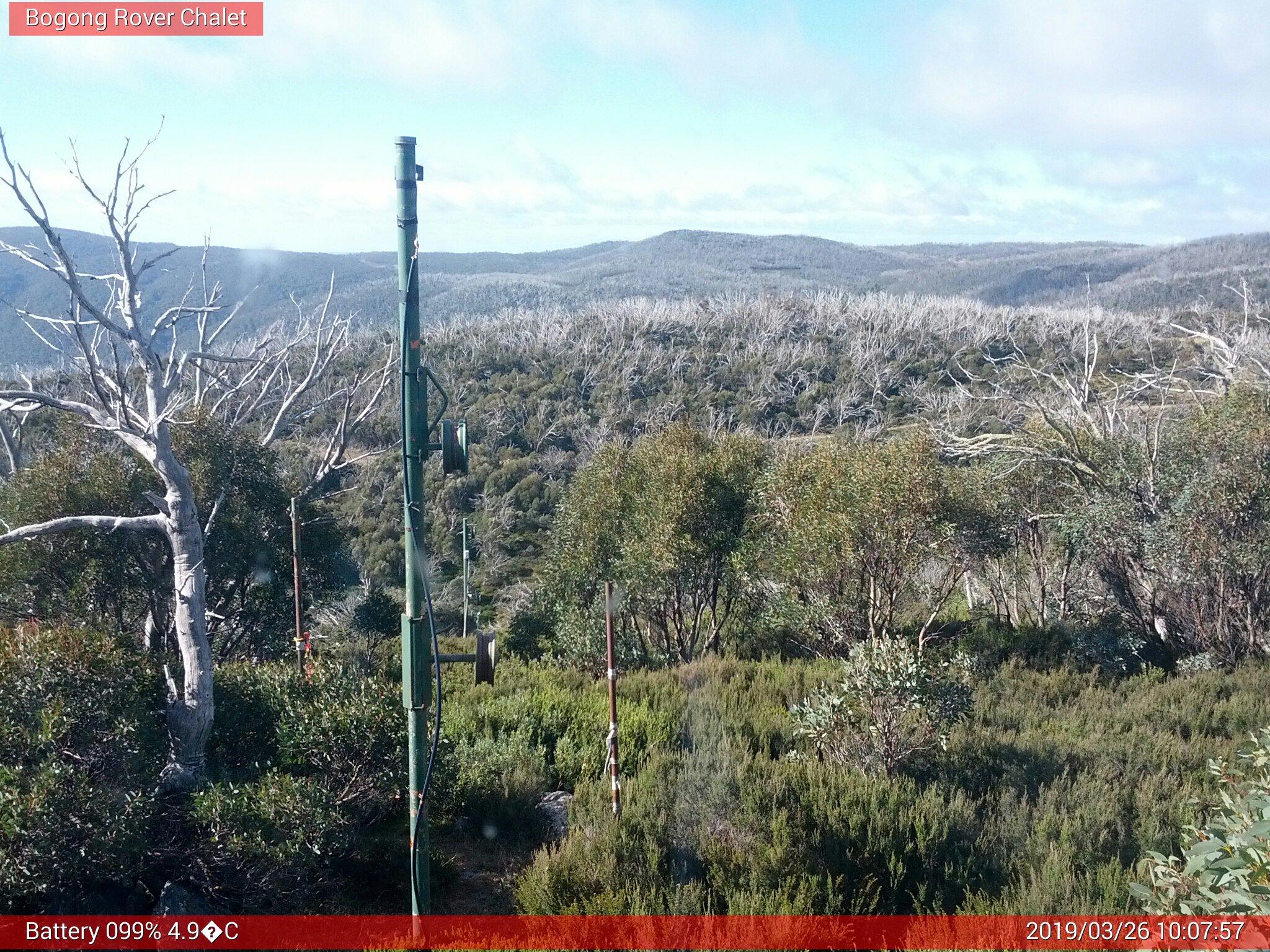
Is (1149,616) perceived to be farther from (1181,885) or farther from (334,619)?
(334,619)

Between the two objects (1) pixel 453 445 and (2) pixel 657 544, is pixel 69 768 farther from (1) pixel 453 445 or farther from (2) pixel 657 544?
(2) pixel 657 544

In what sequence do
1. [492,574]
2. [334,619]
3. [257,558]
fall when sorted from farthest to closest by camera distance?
1. [492,574]
2. [334,619]
3. [257,558]

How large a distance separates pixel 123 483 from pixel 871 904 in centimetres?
905

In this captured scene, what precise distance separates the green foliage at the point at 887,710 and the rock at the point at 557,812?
2.13 m

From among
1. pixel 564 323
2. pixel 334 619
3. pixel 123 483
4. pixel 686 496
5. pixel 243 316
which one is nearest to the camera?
pixel 123 483

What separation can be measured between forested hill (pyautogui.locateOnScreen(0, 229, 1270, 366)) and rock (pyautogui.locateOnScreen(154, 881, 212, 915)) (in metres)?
24.8

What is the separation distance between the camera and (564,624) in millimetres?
14273

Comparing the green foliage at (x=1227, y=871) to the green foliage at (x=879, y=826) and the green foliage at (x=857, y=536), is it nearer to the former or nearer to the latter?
the green foliage at (x=879, y=826)

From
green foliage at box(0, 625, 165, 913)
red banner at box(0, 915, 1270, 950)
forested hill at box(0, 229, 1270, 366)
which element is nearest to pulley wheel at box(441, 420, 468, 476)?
red banner at box(0, 915, 1270, 950)

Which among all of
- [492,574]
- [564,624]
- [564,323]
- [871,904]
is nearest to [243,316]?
[564,323]

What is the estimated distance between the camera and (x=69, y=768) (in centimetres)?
528

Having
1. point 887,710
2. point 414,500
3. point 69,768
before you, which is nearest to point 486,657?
point 414,500

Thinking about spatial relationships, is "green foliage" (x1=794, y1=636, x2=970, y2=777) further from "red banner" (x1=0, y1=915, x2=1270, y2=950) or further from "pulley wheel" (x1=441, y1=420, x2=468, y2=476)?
"pulley wheel" (x1=441, y1=420, x2=468, y2=476)

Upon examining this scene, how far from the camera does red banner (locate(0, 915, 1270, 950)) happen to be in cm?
488
